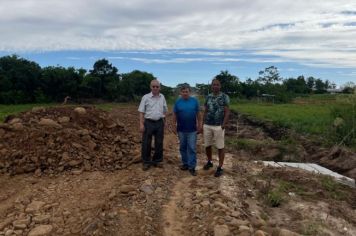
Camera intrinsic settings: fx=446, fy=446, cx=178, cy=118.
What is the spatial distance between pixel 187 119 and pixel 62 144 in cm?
237

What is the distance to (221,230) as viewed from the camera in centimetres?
539

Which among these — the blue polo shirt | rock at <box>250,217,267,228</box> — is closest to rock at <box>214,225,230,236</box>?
rock at <box>250,217,267,228</box>

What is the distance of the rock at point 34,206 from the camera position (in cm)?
596

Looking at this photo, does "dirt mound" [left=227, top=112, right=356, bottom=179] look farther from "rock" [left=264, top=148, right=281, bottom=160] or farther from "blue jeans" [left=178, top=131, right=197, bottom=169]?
"blue jeans" [left=178, top=131, right=197, bottom=169]

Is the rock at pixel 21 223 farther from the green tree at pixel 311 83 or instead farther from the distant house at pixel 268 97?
the green tree at pixel 311 83

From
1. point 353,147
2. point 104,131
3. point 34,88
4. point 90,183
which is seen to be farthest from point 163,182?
point 34,88

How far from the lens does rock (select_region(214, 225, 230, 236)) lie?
17.5 feet

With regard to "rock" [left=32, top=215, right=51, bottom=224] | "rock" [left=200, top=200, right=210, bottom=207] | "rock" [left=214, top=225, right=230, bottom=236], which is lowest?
"rock" [left=32, top=215, right=51, bottom=224]

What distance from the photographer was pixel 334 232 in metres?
6.18

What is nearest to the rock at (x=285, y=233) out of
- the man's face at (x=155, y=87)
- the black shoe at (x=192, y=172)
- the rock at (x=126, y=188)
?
the rock at (x=126, y=188)

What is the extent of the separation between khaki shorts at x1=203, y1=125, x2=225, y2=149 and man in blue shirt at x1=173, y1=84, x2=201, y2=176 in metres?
0.18

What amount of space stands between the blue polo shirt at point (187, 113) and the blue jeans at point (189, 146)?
10 cm

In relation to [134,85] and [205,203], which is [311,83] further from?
[205,203]

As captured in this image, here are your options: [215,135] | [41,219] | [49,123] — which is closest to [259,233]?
[215,135]
